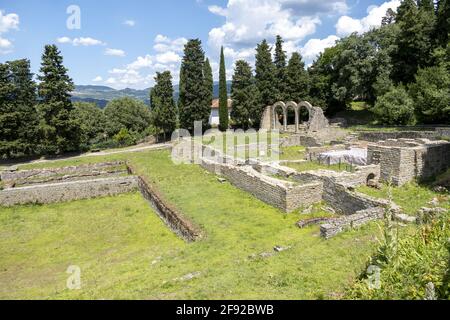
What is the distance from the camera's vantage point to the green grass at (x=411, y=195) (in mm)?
12164

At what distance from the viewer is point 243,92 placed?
138ft

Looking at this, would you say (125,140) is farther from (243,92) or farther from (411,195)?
(411,195)

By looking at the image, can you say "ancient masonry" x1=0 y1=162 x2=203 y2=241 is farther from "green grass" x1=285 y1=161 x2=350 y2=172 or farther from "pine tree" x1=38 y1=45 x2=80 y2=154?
"green grass" x1=285 y1=161 x2=350 y2=172

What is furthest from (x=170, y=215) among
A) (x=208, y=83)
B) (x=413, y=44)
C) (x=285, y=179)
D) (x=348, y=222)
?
(x=413, y=44)

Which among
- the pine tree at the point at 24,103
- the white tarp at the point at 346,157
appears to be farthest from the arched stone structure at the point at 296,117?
the pine tree at the point at 24,103

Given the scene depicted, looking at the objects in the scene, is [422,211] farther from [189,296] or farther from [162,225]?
[162,225]

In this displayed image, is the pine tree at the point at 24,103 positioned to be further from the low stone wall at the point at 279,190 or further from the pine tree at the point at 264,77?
the pine tree at the point at 264,77

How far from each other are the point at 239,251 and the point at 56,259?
23.9ft

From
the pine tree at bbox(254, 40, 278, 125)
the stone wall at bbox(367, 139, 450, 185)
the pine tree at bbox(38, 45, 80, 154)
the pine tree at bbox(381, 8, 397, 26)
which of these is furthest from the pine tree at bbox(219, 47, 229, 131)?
the pine tree at bbox(381, 8, 397, 26)

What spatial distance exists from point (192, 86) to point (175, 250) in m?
29.5

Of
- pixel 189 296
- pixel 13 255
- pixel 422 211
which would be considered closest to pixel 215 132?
pixel 13 255

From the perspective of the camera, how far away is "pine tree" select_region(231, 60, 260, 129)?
4231 centimetres

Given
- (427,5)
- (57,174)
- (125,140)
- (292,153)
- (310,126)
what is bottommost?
(57,174)
